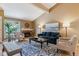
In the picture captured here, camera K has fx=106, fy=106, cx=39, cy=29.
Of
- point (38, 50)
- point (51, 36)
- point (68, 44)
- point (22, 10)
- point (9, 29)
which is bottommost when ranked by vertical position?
point (38, 50)

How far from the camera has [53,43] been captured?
2600mm

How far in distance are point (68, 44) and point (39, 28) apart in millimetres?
815

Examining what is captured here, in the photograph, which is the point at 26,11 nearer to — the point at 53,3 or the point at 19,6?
the point at 19,6

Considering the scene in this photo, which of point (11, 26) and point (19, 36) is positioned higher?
point (11, 26)

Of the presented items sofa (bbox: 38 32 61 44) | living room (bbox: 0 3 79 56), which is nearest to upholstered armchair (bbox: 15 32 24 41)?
living room (bbox: 0 3 79 56)

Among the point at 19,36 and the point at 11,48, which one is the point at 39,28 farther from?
the point at 11,48

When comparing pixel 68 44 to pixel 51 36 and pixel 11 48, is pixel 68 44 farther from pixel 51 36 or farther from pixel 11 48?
pixel 11 48

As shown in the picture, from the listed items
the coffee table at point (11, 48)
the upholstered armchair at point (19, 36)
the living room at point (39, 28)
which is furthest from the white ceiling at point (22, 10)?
the coffee table at point (11, 48)

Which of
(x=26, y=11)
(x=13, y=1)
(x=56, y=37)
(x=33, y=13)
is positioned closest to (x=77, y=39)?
(x=56, y=37)

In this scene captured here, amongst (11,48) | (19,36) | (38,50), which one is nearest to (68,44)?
(38,50)

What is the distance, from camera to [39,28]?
266 centimetres

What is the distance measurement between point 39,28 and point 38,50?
21.5 inches

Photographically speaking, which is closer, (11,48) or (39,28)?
(11,48)

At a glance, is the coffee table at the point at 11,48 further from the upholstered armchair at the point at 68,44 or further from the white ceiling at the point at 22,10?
the upholstered armchair at the point at 68,44
